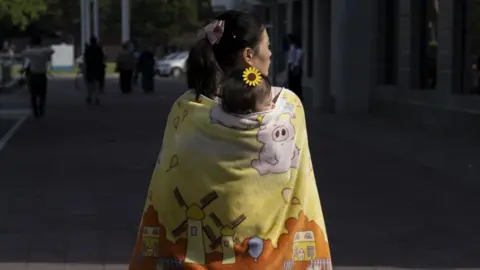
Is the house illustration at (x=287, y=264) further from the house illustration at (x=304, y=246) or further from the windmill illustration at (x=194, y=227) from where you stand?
the windmill illustration at (x=194, y=227)

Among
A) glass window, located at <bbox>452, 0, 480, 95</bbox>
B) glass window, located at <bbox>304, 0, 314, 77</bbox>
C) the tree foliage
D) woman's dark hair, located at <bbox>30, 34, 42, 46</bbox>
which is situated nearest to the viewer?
glass window, located at <bbox>452, 0, 480, 95</bbox>

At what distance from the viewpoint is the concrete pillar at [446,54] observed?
58.7ft

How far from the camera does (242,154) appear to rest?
3.29m

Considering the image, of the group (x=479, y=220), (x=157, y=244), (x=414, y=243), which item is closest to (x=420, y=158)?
(x=479, y=220)

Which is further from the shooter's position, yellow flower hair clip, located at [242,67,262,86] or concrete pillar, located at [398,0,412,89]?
concrete pillar, located at [398,0,412,89]

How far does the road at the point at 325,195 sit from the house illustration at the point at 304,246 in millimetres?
4270

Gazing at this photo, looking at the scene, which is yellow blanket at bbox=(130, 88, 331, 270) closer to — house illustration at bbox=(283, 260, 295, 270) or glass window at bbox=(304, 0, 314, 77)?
house illustration at bbox=(283, 260, 295, 270)

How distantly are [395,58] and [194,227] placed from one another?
18.8 meters

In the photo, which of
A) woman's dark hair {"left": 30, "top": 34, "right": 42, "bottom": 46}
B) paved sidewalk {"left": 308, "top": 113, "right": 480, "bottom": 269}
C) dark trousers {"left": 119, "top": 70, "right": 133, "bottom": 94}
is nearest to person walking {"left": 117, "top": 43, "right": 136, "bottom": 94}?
dark trousers {"left": 119, "top": 70, "right": 133, "bottom": 94}

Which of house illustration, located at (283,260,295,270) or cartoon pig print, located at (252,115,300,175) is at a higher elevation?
cartoon pig print, located at (252,115,300,175)

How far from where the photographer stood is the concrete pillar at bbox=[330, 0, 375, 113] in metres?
22.1

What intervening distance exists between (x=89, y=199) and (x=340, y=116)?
11754 millimetres

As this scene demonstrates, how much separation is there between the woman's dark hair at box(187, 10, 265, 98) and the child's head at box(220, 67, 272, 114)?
44 mm

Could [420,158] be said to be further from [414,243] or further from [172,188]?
[172,188]
